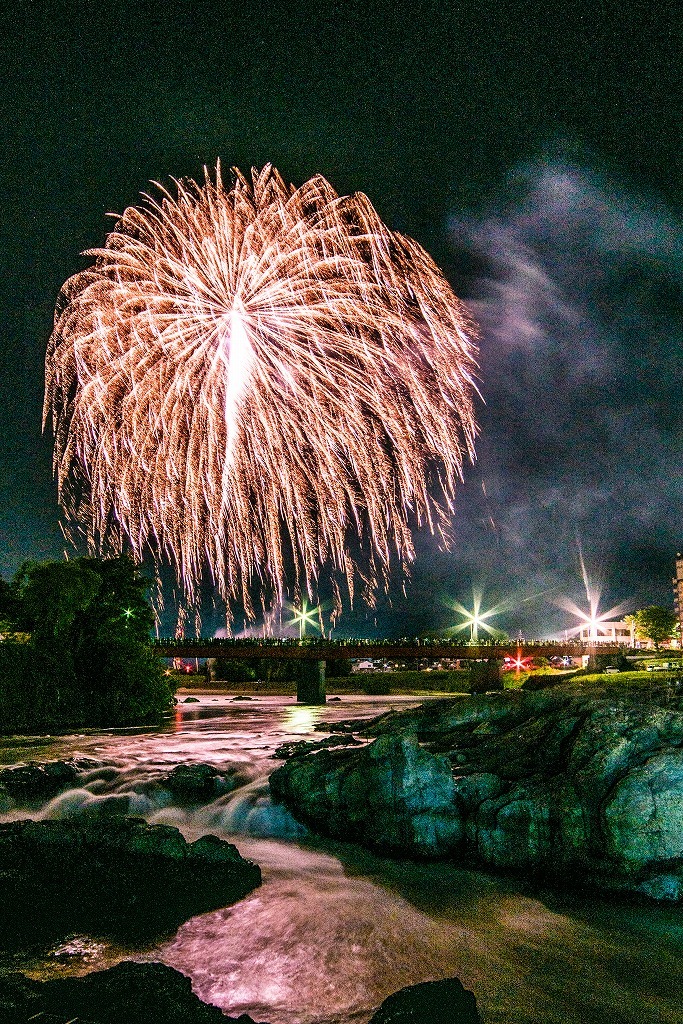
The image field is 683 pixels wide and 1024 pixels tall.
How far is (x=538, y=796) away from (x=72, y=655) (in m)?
45.7

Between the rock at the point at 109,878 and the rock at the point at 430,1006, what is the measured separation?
531cm

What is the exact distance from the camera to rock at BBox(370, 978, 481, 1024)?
11.0m

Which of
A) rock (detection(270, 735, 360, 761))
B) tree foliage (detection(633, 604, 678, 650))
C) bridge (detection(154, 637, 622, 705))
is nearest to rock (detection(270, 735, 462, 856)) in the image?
rock (detection(270, 735, 360, 761))

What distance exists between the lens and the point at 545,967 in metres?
13.6

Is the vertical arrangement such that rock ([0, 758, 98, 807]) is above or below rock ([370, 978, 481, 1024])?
below

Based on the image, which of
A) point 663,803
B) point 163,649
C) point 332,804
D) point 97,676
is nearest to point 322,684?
point 163,649

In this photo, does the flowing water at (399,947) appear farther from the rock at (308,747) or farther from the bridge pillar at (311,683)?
the bridge pillar at (311,683)

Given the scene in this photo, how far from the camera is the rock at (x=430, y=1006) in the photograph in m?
11.0

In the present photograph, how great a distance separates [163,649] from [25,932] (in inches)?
2614

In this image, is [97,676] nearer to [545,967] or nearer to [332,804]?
[332,804]

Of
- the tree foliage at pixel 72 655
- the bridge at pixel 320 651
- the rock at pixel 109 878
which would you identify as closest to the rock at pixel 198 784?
the rock at pixel 109 878

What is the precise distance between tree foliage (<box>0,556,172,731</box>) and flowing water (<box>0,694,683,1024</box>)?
3707cm

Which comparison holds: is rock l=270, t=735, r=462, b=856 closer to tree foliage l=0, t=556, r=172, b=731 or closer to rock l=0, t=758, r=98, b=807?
Answer: rock l=0, t=758, r=98, b=807

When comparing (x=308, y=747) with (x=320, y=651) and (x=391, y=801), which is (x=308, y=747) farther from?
(x=320, y=651)
